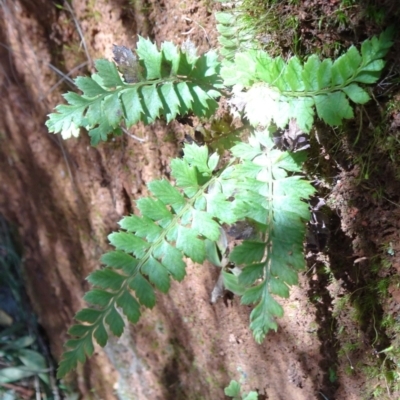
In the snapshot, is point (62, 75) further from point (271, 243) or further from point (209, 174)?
point (271, 243)

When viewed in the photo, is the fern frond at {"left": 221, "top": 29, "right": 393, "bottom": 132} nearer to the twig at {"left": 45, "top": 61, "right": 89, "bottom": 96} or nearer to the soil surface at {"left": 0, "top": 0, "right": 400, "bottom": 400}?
the soil surface at {"left": 0, "top": 0, "right": 400, "bottom": 400}

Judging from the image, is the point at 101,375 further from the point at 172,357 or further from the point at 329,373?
the point at 329,373

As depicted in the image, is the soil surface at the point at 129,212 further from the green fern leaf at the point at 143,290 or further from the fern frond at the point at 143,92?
the green fern leaf at the point at 143,290

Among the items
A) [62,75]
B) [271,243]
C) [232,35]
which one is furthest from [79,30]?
[271,243]

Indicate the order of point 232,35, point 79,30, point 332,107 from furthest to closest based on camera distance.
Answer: point 79,30
point 232,35
point 332,107

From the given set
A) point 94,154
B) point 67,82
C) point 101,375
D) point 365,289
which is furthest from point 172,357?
point 67,82

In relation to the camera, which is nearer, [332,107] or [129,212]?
[332,107]

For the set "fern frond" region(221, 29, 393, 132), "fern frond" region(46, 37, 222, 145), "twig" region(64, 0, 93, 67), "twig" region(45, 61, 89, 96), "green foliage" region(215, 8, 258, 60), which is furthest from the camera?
"twig" region(45, 61, 89, 96)

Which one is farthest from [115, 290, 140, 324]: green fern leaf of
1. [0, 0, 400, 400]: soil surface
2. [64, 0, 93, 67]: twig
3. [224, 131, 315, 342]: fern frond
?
[64, 0, 93, 67]: twig
